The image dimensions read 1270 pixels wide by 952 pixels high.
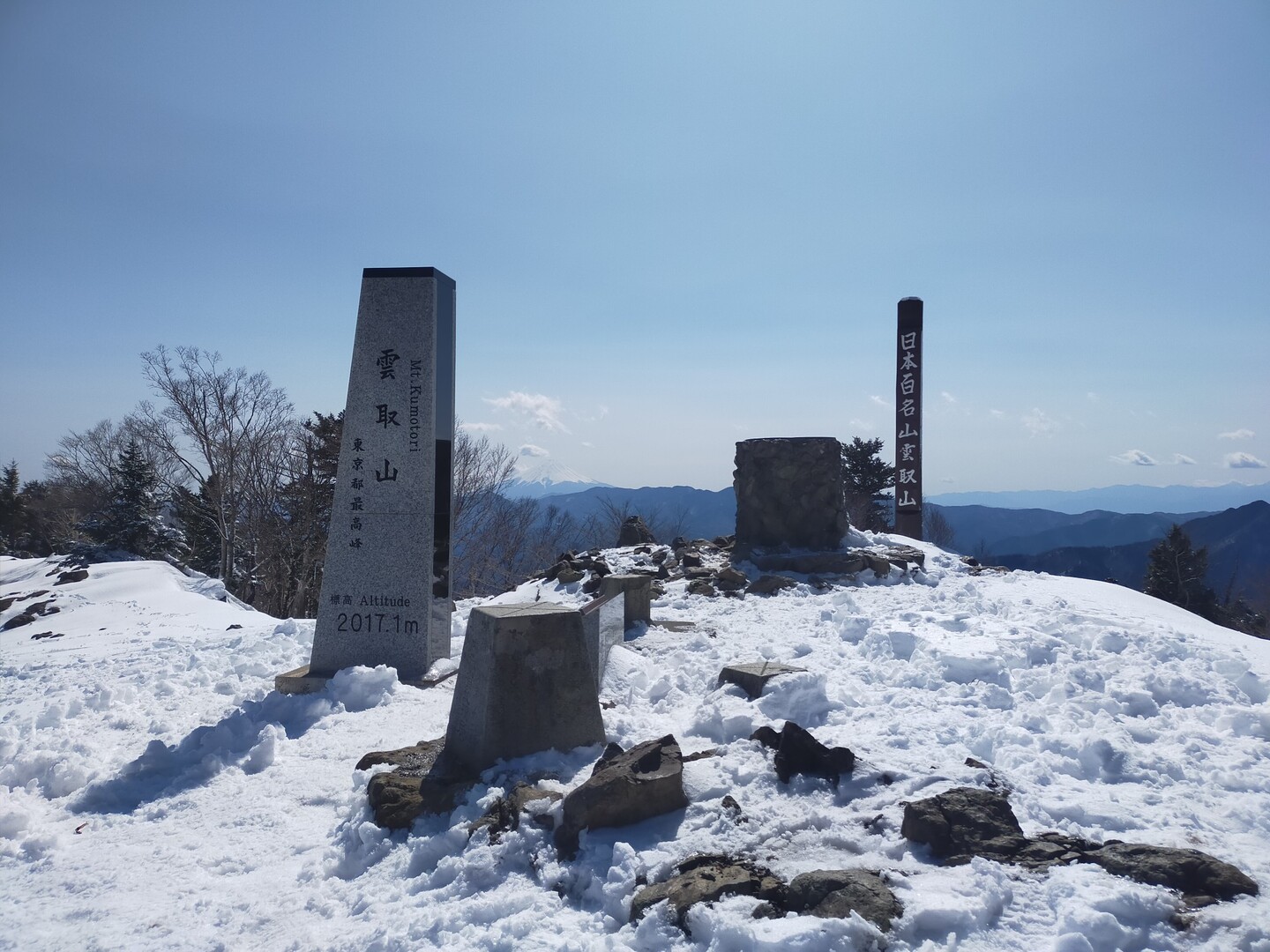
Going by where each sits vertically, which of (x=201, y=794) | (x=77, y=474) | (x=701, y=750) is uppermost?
(x=77, y=474)

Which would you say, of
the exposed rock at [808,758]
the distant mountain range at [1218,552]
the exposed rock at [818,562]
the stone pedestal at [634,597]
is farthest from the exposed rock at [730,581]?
the distant mountain range at [1218,552]

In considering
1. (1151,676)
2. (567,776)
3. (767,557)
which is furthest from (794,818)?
(767,557)

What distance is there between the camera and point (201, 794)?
438 cm

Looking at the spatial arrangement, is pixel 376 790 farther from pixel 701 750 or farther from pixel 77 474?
pixel 77 474

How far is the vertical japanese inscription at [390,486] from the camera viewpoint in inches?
252

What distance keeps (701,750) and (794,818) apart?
2.98 ft

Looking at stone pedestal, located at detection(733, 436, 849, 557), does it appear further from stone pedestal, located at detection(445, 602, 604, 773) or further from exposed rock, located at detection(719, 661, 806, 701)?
stone pedestal, located at detection(445, 602, 604, 773)

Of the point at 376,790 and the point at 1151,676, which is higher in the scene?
the point at 1151,676

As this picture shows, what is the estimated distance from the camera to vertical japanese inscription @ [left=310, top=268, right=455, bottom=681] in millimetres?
6398

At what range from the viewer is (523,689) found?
4.31 meters

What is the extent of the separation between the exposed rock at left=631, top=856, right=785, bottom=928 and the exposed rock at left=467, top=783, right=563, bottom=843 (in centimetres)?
76

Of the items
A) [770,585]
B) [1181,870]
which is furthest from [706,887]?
[770,585]

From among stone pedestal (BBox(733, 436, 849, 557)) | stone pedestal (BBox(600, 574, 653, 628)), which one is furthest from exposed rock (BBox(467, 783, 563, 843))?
stone pedestal (BBox(733, 436, 849, 557))

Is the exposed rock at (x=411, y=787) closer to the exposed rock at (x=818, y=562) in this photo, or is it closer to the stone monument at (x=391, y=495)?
the stone monument at (x=391, y=495)
